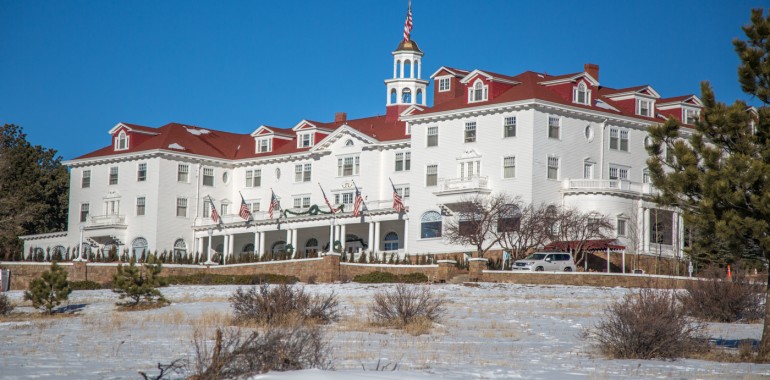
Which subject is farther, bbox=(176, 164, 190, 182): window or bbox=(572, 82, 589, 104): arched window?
bbox=(176, 164, 190, 182): window

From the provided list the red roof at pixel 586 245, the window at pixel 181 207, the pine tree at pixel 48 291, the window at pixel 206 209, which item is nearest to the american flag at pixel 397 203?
the red roof at pixel 586 245

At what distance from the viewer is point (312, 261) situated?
57.3m

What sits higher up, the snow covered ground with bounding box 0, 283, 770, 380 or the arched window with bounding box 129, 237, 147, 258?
the arched window with bounding box 129, 237, 147, 258

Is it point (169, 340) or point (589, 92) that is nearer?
point (169, 340)

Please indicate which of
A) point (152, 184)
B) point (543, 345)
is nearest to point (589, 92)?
point (152, 184)

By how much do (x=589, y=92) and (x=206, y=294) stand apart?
28.5 meters

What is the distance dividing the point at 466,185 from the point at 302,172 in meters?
15.5

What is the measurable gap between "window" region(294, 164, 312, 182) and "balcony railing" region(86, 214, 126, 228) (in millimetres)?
Answer: 10825

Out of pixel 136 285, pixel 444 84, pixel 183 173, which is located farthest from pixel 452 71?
pixel 136 285

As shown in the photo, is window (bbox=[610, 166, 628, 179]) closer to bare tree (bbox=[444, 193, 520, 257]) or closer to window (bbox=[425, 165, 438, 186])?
bare tree (bbox=[444, 193, 520, 257])

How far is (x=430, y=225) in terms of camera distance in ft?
222

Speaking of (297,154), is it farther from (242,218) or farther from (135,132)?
(135,132)

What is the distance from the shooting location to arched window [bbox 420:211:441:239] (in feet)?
221

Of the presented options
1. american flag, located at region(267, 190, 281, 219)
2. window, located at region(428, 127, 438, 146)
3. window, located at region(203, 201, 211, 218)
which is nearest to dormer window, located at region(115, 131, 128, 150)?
window, located at region(203, 201, 211, 218)
